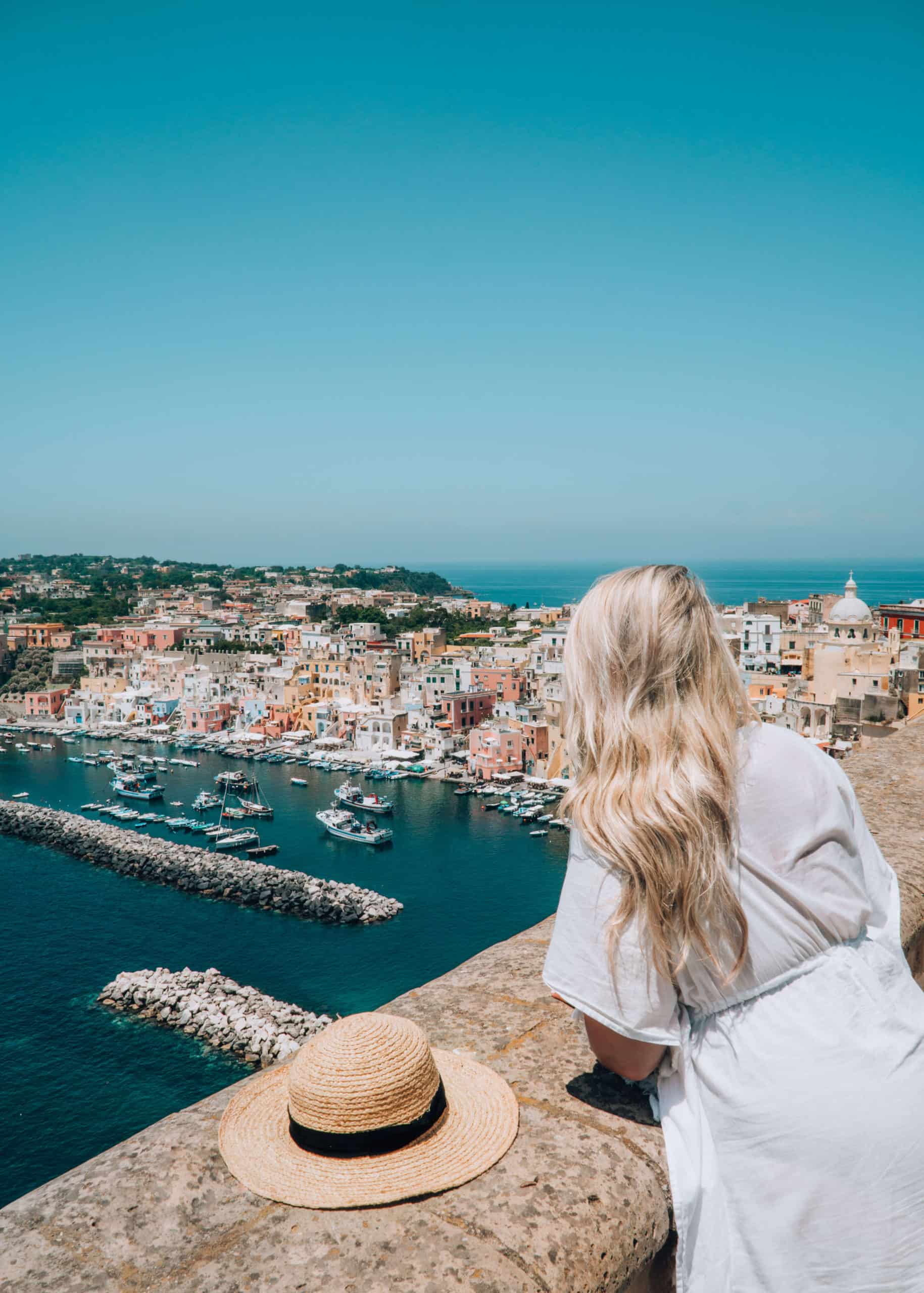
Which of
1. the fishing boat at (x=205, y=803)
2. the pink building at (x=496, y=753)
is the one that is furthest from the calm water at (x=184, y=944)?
the pink building at (x=496, y=753)

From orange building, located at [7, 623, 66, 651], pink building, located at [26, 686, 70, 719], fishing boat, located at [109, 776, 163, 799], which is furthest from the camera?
orange building, located at [7, 623, 66, 651]

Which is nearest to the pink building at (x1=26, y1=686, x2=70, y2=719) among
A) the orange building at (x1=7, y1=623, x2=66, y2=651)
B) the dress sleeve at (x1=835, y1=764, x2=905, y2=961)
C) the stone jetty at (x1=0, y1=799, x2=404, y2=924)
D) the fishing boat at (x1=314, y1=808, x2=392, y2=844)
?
the orange building at (x1=7, y1=623, x2=66, y2=651)

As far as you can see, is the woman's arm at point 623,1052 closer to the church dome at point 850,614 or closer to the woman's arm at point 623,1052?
the woman's arm at point 623,1052

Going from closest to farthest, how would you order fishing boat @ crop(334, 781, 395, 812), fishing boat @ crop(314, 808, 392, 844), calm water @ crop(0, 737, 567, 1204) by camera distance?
calm water @ crop(0, 737, 567, 1204) → fishing boat @ crop(314, 808, 392, 844) → fishing boat @ crop(334, 781, 395, 812)

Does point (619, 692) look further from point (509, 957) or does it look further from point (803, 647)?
point (803, 647)

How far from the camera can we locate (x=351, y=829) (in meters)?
21.4

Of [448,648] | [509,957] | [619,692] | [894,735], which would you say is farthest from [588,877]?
[448,648]

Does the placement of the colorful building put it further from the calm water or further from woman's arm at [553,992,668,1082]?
woman's arm at [553,992,668,1082]

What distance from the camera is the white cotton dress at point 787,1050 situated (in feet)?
2.62

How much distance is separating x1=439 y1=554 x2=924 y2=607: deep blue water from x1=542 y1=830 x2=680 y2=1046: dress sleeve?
46.3 metres

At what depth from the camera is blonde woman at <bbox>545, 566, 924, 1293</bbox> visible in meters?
0.80

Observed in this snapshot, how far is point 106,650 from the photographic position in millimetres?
44219

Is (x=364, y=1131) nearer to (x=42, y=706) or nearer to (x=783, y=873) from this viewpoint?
(x=783, y=873)

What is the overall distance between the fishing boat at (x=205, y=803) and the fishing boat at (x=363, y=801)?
3194 mm
